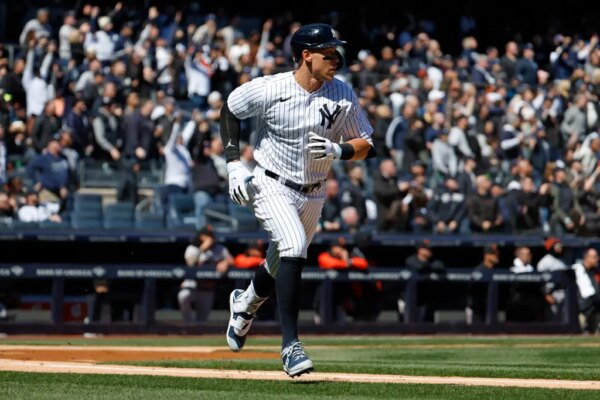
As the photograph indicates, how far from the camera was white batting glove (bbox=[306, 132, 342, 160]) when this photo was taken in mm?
6883

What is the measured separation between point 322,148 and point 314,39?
647mm

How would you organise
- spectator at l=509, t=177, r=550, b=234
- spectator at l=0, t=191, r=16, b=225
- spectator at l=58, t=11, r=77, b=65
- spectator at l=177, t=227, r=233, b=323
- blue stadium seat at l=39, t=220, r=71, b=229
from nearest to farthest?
spectator at l=177, t=227, r=233, b=323 → spectator at l=0, t=191, r=16, b=225 → blue stadium seat at l=39, t=220, r=71, b=229 → spectator at l=509, t=177, r=550, b=234 → spectator at l=58, t=11, r=77, b=65

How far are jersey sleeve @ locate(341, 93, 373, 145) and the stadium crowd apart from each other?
8.48 meters

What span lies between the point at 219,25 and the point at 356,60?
2550 millimetres

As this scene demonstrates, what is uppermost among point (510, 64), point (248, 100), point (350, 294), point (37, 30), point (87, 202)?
point (248, 100)

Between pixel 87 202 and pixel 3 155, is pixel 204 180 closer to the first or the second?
pixel 87 202

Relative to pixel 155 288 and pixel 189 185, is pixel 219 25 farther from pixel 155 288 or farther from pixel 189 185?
pixel 155 288

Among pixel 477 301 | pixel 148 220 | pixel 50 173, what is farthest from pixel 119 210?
pixel 477 301

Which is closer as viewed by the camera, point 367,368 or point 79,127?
point 367,368

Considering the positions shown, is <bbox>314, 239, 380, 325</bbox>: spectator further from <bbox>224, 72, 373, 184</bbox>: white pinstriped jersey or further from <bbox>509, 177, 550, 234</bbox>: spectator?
<bbox>224, 72, 373, 184</bbox>: white pinstriped jersey

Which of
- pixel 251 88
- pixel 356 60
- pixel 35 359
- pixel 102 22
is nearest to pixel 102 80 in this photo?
pixel 102 22

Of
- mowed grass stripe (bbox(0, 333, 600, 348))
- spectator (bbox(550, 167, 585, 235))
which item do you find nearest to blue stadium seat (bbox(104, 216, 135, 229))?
mowed grass stripe (bbox(0, 333, 600, 348))

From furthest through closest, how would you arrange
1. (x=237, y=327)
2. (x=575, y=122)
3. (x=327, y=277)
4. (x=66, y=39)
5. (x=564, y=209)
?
(x=575, y=122) < (x=66, y=39) < (x=564, y=209) < (x=327, y=277) < (x=237, y=327)

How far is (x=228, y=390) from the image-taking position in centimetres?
641
